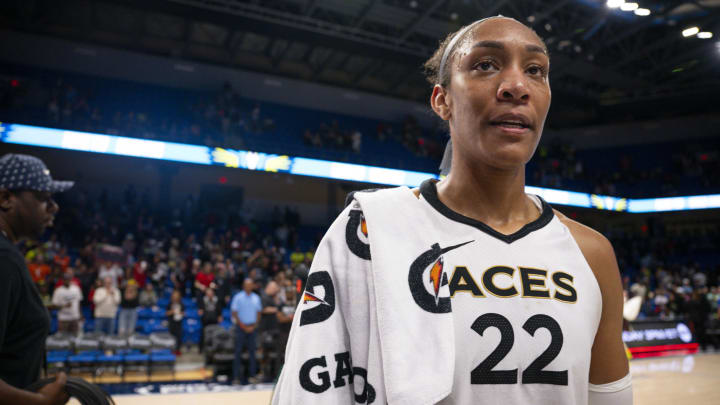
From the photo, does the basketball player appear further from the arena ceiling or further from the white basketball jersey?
the arena ceiling

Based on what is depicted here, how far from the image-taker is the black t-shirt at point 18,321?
64.4 inches

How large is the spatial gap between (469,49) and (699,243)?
25.2 metres

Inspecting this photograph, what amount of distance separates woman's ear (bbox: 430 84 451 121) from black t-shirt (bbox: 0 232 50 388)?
1458mm

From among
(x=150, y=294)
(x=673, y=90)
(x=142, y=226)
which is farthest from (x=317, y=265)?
(x=673, y=90)

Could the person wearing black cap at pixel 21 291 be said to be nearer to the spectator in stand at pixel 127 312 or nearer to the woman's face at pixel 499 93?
the woman's face at pixel 499 93

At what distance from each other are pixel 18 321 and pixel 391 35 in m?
17.3

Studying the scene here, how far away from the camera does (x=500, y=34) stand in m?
1.16

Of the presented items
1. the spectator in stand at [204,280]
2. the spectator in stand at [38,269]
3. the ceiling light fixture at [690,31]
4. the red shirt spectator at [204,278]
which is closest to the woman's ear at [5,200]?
the spectator in stand at [204,280]

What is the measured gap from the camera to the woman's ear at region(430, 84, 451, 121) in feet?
4.12

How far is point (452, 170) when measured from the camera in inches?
49.9

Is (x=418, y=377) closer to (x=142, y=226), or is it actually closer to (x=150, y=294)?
(x=150, y=294)

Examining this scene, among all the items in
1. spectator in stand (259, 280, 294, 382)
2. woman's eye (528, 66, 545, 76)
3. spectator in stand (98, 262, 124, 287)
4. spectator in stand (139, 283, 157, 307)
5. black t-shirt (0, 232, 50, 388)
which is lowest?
spectator in stand (259, 280, 294, 382)

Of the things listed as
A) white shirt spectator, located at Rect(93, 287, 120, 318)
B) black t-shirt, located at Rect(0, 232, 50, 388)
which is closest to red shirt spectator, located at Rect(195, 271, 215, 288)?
white shirt spectator, located at Rect(93, 287, 120, 318)

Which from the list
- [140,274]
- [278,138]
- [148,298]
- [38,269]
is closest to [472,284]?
[148,298]
